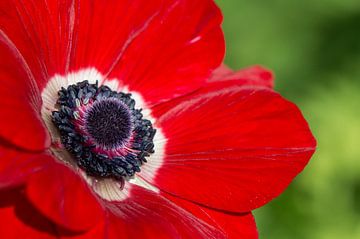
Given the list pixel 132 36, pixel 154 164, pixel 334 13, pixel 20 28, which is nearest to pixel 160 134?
pixel 154 164

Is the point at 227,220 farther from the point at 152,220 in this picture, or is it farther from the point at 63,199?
the point at 63,199

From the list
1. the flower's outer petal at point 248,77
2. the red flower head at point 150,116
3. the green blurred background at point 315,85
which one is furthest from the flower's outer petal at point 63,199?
the green blurred background at point 315,85

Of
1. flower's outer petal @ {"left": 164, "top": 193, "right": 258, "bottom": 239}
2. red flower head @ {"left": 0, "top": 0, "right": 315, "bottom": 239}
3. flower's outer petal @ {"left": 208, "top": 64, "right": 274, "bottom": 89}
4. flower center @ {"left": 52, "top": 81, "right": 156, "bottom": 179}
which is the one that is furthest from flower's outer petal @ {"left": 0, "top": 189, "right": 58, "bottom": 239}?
flower's outer petal @ {"left": 208, "top": 64, "right": 274, "bottom": 89}

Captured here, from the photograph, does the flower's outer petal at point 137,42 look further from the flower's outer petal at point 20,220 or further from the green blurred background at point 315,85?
the green blurred background at point 315,85

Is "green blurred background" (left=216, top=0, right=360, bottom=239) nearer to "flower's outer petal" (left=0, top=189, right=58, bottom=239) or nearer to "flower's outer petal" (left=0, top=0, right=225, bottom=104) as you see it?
"flower's outer petal" (left=0, top=0, right=225, bottom=104)

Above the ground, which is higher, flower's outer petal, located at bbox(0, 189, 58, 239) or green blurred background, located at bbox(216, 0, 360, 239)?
flower's outer petal, located at bbox(0, 189, 58, 239)

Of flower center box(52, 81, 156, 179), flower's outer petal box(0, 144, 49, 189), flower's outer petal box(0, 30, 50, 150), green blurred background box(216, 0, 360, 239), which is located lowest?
green blurred background box(216, 0, 360, 239)

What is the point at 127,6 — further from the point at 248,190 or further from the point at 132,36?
the point at 248,190

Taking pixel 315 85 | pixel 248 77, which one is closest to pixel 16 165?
pixel 248 77
